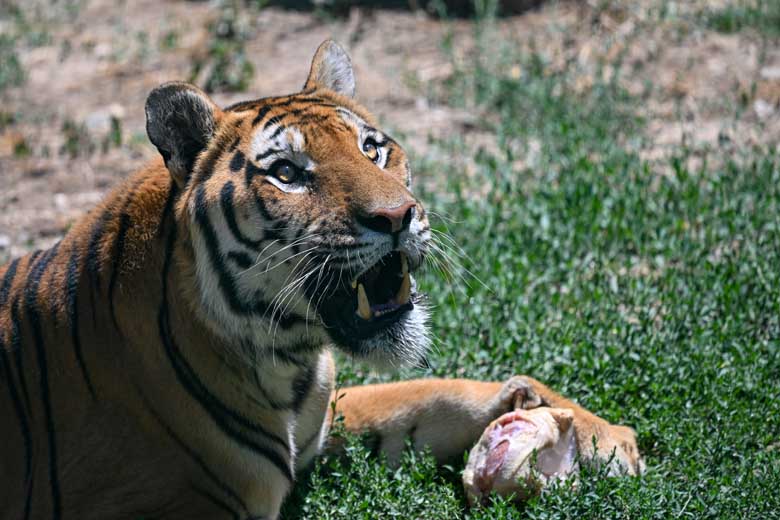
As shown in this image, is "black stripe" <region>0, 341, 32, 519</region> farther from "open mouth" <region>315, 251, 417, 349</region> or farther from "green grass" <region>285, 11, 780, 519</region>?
"open mouth" <region>315, 251, 417, 349</region>

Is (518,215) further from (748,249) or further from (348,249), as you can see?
(348,249)

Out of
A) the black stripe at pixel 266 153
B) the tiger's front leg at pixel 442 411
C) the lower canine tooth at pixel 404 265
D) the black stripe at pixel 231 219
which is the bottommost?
the tiger's front leg at pixel 442 411

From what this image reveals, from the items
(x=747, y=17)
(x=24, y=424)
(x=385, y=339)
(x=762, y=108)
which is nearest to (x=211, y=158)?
(x=385, y=339)

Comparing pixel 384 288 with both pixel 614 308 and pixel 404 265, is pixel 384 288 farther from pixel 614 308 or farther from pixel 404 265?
pixel 614 308

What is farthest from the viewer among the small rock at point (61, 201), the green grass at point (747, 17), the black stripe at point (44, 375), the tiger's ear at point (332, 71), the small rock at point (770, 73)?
the green grass at point (747, 17)

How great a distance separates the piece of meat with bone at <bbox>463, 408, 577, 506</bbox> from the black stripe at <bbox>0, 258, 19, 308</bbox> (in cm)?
157

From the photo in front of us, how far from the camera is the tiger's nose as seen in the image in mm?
2607

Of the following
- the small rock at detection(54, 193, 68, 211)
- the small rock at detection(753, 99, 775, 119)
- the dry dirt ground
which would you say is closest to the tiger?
the dry dirt ground

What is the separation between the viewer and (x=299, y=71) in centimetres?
671

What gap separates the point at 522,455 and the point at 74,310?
4.69 feet

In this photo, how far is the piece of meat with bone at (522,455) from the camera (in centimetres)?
299

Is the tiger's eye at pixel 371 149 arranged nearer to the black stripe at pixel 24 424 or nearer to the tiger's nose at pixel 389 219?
the tiger's nose at pixel 389 219

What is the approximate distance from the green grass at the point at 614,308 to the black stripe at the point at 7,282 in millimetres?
1140

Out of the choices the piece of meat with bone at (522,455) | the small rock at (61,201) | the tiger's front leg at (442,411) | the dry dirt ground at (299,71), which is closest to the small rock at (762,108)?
the dry dirt ground at (299,71)
